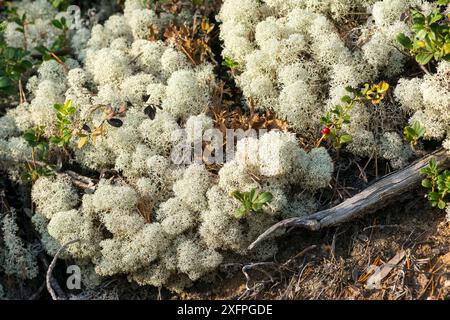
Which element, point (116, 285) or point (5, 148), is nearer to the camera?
point (116, 285)

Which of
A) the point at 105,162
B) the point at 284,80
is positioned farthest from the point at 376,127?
the point at 105,162

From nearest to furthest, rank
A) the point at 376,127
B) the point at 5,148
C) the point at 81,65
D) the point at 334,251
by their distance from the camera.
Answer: the point at 334,251 < the point at 376,127 < the point at 5,148 < the point at 81,65

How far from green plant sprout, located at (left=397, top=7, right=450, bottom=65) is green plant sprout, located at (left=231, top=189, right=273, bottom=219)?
1.35m

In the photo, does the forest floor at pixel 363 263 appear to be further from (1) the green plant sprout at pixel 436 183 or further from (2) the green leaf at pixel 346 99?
(2) the green leaf at pixel 346 99

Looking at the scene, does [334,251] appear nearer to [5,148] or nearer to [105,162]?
[105,162]

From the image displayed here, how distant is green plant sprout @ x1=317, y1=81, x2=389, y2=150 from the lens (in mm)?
3672

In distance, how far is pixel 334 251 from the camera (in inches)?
140

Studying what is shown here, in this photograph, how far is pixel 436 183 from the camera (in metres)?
3.45

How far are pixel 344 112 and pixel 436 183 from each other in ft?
2.46

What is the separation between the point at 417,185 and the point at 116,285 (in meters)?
2.09

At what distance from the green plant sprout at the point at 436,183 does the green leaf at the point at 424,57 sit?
657mm

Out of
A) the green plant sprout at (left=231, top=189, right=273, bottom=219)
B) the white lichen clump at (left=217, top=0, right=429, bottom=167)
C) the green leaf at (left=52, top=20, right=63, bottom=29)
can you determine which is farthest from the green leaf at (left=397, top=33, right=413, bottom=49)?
the green leaf at (left=52, top=20, right=63, bottom=29)

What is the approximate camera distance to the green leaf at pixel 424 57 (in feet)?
11.9

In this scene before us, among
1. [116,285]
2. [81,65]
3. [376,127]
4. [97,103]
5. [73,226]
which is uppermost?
[81,65]
